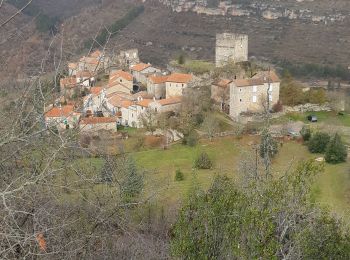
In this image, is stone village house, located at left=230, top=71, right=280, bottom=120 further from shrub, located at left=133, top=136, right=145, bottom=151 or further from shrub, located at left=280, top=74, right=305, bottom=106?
shrub, located at left=133, top=136, right=145, bottom=151

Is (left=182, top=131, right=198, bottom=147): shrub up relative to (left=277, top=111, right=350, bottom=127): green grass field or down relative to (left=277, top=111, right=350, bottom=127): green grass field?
down

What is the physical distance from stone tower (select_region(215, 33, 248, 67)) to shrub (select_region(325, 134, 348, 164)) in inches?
452

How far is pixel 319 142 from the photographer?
19.9m

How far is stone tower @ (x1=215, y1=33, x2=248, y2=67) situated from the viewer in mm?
29125

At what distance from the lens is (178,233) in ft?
20.2

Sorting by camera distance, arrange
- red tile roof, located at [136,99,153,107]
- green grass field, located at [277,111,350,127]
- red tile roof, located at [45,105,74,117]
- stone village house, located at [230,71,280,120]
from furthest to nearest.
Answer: red tile roof, located at [136,99,153,107]
stone village house, located at [230,71,280,120]
green grass field, located at [277,111,350,127]
red tile roof, located at [45,105,74,117]

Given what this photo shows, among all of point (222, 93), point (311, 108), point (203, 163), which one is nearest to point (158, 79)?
point (222, 93)

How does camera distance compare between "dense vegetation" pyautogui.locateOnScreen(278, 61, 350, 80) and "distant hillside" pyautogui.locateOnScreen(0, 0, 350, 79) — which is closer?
"dense vegetation" pyautogui.locateOnScreen(278, 61, 350, 80)

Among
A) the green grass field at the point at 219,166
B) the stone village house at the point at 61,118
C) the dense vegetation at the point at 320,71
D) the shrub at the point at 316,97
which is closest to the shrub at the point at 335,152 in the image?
the green grass field at the point at 219,166

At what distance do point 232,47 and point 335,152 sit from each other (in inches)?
473

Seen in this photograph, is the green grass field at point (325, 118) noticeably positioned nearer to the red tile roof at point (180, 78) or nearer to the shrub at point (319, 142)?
the shrub at point (319, 142)

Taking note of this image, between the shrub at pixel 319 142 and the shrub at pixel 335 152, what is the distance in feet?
3.00

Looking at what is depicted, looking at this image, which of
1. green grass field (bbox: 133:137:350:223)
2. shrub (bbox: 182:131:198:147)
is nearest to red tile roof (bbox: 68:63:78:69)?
green grass field (bbox: 133:137:350:223)

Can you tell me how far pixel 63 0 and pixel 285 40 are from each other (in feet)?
115
